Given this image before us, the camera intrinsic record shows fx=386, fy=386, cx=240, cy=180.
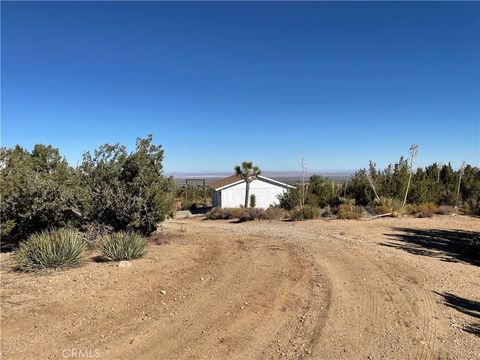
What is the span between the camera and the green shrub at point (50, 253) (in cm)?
876

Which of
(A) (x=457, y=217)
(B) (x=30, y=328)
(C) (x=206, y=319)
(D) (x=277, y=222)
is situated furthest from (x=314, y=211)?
(B) (x=30, y=328)

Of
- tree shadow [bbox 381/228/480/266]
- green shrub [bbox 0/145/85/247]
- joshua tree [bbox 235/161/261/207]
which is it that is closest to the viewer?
tree shadow [bbox 381/228/480/266]

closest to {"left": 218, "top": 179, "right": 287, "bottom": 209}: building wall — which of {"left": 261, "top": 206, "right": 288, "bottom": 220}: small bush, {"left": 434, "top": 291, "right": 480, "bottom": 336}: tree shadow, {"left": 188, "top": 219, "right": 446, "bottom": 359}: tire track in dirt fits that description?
{"left": 261, "top": 206, "right": 288, "bottom": 220}: small bush

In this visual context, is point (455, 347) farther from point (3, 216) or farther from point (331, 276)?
point (3, 216)

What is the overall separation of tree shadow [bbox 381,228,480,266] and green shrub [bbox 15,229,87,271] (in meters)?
8.96

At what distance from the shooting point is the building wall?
34750 mm

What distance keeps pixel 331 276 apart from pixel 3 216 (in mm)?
10057

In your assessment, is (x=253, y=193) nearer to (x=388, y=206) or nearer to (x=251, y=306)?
(x=388, y=206)

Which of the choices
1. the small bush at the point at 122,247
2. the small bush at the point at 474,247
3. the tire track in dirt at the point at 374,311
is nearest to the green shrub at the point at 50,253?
the small bush at the point at 122,247

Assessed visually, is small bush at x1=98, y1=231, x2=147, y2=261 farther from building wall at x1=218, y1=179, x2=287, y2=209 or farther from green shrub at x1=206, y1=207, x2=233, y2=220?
building wall at x1=218, y1=179, x2=287, y2=209

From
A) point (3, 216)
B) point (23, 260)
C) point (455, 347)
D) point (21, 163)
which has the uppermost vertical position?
point (21, 163)

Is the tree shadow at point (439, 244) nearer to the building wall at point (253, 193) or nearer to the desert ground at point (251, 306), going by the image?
the desert ground at point (251, 306)

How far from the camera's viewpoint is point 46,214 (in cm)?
1188

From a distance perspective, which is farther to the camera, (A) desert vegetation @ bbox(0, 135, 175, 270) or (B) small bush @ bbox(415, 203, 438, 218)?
(B) small bush @ bbox(415, 203, 438, 218)
